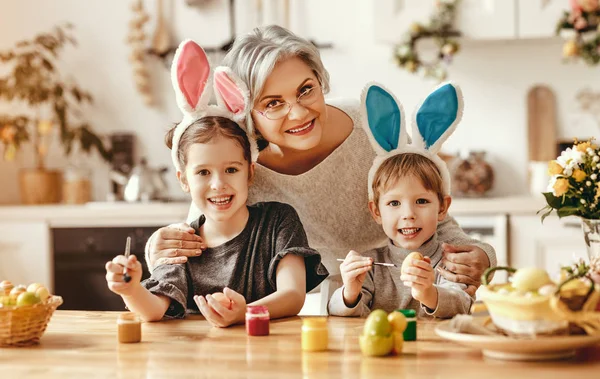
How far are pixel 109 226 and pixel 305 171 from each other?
6.54ft

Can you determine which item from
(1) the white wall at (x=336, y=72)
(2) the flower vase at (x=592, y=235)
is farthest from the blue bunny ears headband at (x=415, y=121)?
(1) the white wall at (x=336, y=72)

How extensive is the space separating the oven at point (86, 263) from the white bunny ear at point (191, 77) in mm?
2178

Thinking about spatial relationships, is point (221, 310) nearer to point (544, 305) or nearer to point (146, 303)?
point (146, 303)

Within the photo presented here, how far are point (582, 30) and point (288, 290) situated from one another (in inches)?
102

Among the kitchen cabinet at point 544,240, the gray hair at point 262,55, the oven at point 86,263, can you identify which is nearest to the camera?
the gray hair at point 262,55

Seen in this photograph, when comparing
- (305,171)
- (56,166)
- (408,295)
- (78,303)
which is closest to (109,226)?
(78,303)

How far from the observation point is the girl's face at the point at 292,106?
1.96 metres

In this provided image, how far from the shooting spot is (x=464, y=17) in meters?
3.88

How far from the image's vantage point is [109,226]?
395 centimetres

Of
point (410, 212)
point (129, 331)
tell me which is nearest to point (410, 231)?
point (410, 212)

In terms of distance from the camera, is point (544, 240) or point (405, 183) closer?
point (405, 183)

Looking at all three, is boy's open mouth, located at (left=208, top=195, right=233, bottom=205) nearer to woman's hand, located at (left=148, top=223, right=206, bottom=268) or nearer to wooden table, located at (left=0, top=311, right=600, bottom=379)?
woman's hand, located at (left=148, top=223, right=206, bottom=268)

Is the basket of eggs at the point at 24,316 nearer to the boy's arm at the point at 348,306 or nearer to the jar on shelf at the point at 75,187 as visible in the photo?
the boy's arm at the point at 348,306

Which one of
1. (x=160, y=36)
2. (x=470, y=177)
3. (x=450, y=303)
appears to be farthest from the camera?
(x=160, y=36)
